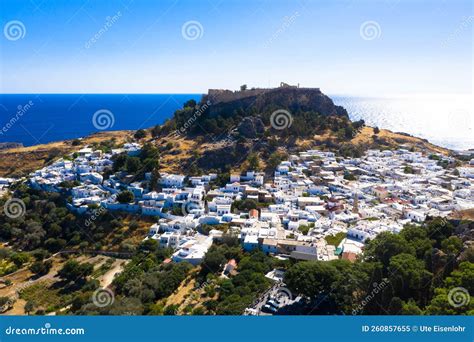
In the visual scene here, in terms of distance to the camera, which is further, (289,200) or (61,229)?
(289,200)

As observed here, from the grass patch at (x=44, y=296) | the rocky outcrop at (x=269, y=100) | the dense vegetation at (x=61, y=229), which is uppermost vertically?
the rocky outcrop at (x=269, y=100)

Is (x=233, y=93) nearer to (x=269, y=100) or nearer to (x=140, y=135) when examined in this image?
(x=269, y=100)

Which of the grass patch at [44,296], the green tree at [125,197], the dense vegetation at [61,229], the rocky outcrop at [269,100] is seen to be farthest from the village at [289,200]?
the rocky outcrop at [269,100]

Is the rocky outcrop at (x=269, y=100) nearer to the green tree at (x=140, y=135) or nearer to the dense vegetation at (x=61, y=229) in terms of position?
the green tree at (x=140, y=135)

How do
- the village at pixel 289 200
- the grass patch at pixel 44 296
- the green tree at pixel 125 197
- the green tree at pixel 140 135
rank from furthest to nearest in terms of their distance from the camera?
the green tree at pixel 140 135 < the green tree at pixel 125 197 < the village at pixel 289 200 < the grass patch at pixel 44 296

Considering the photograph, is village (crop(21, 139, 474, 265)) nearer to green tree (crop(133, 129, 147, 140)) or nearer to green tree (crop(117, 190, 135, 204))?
green tree (crop(117, 190, 135, 204))

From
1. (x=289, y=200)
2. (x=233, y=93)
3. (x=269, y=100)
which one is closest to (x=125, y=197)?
(x=289, y=200)

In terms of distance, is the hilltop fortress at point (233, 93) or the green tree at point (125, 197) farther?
the hilltop fortress at point (233, 93)

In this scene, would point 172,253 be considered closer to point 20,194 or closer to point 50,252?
point 50,252

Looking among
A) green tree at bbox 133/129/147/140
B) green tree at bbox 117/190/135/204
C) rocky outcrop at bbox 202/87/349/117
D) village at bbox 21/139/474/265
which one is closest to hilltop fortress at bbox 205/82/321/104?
rocky outcrop at bbox 202/87/349/117

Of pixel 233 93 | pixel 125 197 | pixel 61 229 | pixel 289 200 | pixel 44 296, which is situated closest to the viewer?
pixel 44 296
